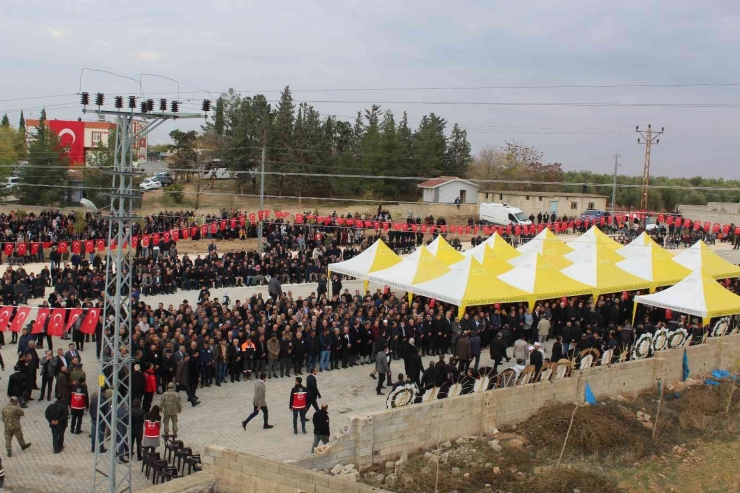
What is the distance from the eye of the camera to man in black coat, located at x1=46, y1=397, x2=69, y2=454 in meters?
12.2

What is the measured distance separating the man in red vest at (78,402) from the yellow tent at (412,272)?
32.2 feet

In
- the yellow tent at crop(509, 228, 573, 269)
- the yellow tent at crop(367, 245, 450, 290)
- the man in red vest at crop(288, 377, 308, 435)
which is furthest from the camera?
the yellow tent at crop(509, 228, 573, 269)

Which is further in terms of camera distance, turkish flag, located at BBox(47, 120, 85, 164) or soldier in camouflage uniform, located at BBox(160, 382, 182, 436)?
turkish flag, located at BBox(47, 120, 85, 164)

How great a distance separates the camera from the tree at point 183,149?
5322 cm

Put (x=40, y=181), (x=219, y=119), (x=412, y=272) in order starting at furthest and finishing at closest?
(x=219, y=119) → (x=40, y=181) → (x=412, y=272)

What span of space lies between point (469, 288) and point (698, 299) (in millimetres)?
6543

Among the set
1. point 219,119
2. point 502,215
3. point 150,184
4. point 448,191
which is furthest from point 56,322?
point 219,119

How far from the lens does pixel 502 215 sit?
150 feet

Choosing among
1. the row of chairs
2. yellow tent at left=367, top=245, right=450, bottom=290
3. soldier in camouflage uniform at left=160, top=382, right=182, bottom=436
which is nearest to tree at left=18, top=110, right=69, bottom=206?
yellow tent at left=367, top=245, right=450, bottom=290

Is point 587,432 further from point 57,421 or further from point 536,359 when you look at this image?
point 57,421

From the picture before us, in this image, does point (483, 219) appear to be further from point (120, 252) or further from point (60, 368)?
point (120, 252)

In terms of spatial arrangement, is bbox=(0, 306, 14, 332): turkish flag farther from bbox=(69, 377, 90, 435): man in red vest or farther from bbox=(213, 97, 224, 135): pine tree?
bbox=(213, 97, 224, 135): pine tree

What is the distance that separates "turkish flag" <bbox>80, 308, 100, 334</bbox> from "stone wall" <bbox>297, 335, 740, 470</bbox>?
763 cm

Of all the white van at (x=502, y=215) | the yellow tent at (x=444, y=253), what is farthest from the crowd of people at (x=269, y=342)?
the white van at (x=502, y=215)
